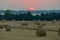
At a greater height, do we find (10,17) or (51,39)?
(51,39)

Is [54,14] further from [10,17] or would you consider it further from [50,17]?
[10,17]

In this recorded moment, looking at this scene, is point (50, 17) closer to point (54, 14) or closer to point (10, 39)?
point (54, 14)

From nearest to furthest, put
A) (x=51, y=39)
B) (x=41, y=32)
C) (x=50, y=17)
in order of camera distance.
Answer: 1. (x=51, y=39)
2. (x=41, y=32)
3. (x=50, y=17)

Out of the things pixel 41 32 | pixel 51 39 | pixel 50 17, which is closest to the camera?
pixel 51 39

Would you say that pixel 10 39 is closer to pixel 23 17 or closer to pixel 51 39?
pixel 51 39

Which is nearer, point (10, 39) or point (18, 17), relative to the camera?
point (10, 39)

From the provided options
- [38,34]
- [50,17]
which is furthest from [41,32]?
[50,17]

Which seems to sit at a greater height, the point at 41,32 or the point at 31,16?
the point at 41,32

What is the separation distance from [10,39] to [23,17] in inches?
3197

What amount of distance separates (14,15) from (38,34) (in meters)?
78.8

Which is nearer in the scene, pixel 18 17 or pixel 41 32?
pixel 41 32

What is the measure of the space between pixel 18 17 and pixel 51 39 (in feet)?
267

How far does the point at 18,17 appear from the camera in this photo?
106 meters

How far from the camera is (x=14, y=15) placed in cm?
10681
